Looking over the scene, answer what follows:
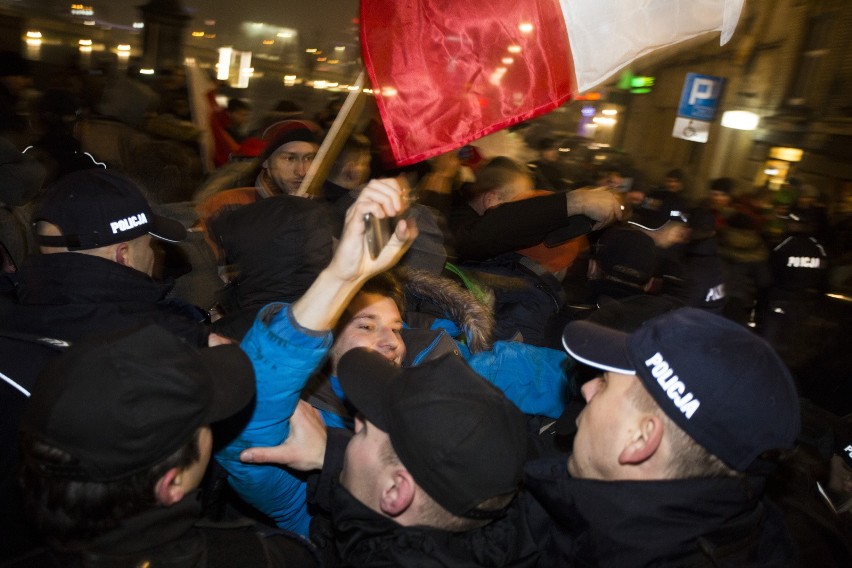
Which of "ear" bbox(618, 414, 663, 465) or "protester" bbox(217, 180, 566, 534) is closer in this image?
"ear" bbox(618, 414, 663, 465)

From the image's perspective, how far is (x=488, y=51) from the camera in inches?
114

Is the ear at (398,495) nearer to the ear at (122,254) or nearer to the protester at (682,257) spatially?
the ear at (122,254)

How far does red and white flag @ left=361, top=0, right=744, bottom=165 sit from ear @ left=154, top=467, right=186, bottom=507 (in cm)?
177

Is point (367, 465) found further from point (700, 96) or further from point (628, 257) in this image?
A: point (700, 96)

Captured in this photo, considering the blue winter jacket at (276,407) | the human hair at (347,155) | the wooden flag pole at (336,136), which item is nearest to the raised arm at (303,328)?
the blue winter jacket at (276,407)

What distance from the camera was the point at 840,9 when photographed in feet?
49.5

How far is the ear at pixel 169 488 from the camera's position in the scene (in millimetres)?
1455

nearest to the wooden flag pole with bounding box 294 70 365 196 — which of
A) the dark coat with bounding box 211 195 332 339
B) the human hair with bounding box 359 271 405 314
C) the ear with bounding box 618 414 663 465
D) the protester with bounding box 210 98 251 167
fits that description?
the dark coat with bounding box 211 195 332 339

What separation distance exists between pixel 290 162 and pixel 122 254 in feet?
6.70

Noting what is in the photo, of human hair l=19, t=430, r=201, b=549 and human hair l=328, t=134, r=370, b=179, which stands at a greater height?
human hair l=328, t=134, r=370, b=179

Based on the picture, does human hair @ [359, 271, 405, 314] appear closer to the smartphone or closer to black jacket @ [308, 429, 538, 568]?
the smartphone

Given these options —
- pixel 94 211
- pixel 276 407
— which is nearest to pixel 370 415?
pixel 276 407

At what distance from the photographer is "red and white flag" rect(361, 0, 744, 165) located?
2.83 metres

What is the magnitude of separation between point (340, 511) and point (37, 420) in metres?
0.77
